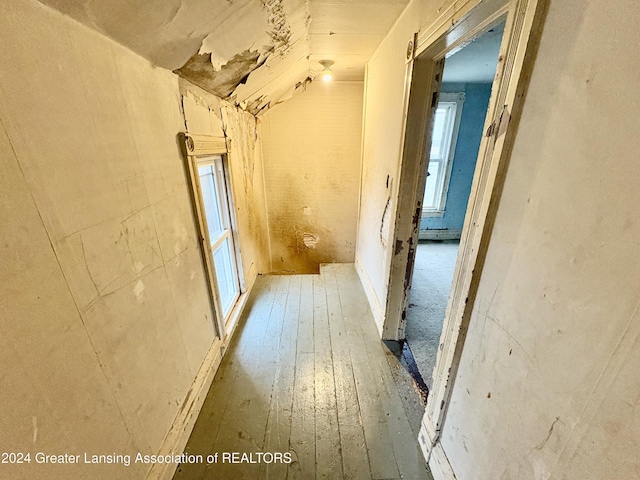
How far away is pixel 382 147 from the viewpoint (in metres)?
2.16

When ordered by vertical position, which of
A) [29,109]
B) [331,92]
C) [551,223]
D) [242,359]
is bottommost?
[242,359]

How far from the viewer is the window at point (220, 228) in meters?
2.12

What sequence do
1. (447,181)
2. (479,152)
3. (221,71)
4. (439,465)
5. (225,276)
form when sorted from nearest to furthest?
(479,152) < (439,465) < (221,71) < (225,276) < (447,181)

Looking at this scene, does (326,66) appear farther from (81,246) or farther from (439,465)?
(439,465)

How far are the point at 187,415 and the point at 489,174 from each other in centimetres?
184

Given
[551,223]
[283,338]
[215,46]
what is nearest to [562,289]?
[551,223]

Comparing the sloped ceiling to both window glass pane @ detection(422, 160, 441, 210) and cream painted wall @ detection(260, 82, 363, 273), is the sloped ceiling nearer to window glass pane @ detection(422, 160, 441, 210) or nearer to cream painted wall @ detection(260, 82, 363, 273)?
cream painted wall @ detection(260, 82, 363, 273)

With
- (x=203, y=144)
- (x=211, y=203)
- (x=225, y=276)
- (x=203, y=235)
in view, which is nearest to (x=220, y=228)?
(x=211, y=203)

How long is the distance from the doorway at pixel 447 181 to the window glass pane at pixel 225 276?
1643 millimetres

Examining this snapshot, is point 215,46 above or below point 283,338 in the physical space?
above

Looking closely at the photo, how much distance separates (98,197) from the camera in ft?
2.87

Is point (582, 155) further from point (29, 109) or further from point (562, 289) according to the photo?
point (29, 109)

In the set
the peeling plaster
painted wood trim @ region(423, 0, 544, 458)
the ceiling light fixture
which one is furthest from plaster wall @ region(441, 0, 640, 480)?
the ceiling light fixture

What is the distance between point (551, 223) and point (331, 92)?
3.46 m
